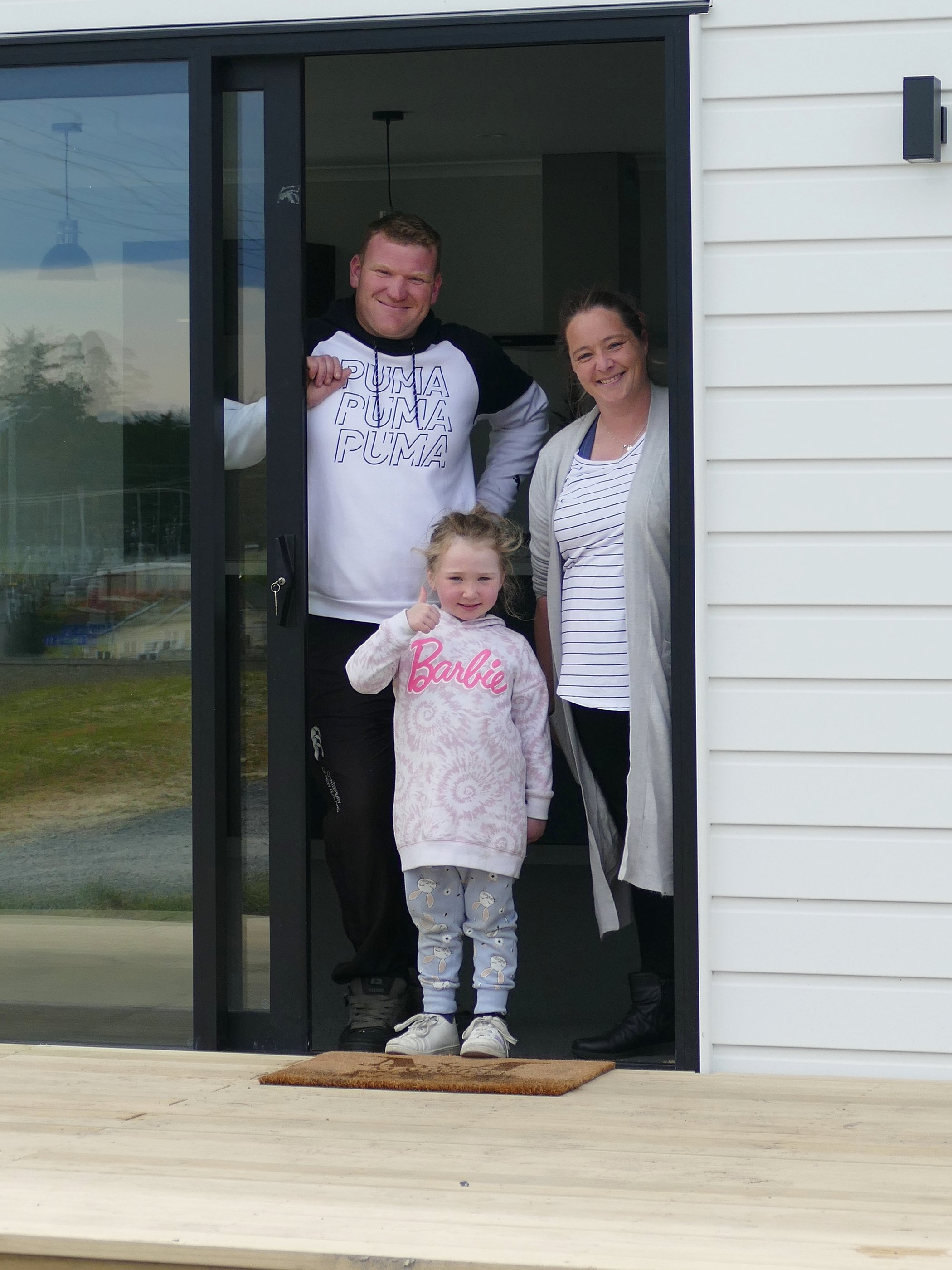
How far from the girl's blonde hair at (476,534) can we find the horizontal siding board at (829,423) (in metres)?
0.46

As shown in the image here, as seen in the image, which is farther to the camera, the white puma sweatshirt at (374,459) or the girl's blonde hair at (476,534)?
the white puma sweatshirt at (374,459)

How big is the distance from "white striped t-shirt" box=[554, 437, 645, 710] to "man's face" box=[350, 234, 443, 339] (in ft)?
1.63

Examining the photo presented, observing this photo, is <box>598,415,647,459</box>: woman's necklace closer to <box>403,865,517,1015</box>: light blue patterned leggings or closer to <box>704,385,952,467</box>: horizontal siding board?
<box>704,385,952,467</box>: horizontal siding board

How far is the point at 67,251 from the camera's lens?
3.04 metres

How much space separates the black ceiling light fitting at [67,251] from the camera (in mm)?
3031

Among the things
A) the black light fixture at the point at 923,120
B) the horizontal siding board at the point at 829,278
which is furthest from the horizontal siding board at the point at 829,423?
the black light fixture at the point at 923,120

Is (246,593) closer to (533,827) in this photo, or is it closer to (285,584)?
(285,584)

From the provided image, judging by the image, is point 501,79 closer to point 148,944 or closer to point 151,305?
point 151,305

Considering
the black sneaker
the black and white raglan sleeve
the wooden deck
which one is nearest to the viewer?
the wooden deck

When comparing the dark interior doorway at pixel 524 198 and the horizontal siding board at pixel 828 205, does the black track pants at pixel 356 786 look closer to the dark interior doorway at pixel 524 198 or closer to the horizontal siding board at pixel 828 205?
the dark interior doorway at pixel 524 198

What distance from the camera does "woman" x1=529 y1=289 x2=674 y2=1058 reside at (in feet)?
9.55

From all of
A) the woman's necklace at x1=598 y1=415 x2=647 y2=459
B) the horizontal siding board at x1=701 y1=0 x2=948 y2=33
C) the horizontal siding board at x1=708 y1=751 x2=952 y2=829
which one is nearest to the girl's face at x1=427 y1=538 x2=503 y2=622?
the woman's necklace at x1=598 y1=415 x2=647 y2=459

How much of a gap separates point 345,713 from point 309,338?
796 mm

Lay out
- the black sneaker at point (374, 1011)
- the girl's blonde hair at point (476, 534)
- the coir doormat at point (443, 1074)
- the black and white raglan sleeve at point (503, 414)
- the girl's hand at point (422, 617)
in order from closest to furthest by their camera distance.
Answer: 1. the coir doormat at point (443, 1074)
2. the girl's hand at point (422, 617)
3. the girl's blonde hair at point (476, 534)
4. the black sneaker at point (374, 1011)
5. the black and white raglan sleeve at point (503, 414)
